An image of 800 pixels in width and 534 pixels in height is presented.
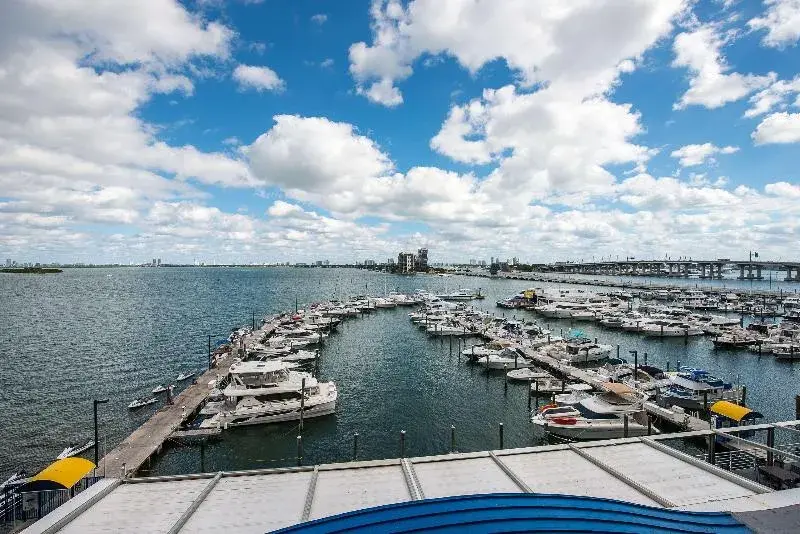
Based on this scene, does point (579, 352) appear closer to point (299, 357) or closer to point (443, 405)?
point (443, 405)

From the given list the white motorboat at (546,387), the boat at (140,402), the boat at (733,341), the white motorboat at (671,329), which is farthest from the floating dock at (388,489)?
the white motorboat at (671,329)

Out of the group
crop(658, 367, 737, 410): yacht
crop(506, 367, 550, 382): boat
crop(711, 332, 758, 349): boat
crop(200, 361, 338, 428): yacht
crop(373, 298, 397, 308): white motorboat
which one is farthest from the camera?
crop(373, 298, 397, 308): white motorboat

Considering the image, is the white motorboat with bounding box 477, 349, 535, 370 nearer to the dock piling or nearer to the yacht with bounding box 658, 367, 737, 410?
the yacht with bounding box 658, 367, 737, 410

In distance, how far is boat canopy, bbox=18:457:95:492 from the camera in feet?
62.9

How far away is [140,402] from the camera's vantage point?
38.9m

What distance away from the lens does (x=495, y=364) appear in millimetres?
51156

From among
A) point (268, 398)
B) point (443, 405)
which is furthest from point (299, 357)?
point (443, 405)

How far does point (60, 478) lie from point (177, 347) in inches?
1881

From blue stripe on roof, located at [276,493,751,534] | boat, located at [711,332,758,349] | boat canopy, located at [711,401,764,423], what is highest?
blue stripe on roof, located at [276,493,751,534]

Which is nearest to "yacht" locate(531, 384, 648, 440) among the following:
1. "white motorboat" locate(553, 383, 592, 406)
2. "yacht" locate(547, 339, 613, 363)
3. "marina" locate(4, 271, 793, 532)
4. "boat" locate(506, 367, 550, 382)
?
"marina" locate(4, 271, 793, 532)

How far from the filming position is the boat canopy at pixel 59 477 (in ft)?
62.9

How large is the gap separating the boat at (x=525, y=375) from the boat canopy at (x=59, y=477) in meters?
36.4

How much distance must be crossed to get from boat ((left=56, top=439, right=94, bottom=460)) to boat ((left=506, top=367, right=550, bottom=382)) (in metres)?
36.0

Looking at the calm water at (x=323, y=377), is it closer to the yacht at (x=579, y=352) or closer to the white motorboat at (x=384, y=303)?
the yacht at (x=579, y=352)
